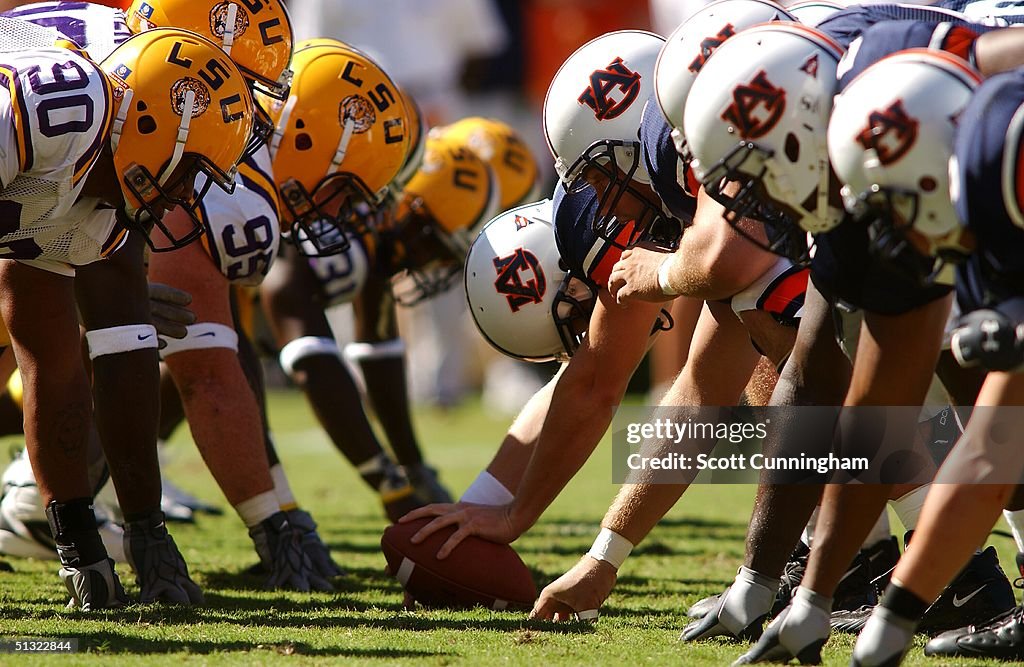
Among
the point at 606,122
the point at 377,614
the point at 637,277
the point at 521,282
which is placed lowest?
the point at 377,614

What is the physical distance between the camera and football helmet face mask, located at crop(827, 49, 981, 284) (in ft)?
8.52

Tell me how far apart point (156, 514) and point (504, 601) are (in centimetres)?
102

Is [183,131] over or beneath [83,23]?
beneath

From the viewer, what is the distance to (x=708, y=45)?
3.32 meters

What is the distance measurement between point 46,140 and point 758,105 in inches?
64.8

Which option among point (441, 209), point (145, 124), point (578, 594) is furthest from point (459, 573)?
point (441, 209)

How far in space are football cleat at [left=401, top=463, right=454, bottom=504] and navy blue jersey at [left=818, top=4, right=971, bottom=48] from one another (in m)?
3.20

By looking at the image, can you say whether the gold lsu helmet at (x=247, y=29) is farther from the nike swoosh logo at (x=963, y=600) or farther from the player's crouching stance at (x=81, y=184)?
the nike swoosh logo at (x=963, y=600)

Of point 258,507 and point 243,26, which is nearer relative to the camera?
point 243,26

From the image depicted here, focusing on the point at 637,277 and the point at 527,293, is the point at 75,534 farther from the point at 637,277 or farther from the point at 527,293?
the point at 637,277

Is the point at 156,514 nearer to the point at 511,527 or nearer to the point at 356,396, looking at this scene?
the point at 511,527

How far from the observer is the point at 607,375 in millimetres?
3842

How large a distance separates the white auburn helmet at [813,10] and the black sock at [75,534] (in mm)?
2394

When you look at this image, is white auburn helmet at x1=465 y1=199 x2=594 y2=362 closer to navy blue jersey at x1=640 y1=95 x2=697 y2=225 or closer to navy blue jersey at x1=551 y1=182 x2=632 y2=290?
navy blue jersey at x1=551 y1=182 x2=632 y2=290
